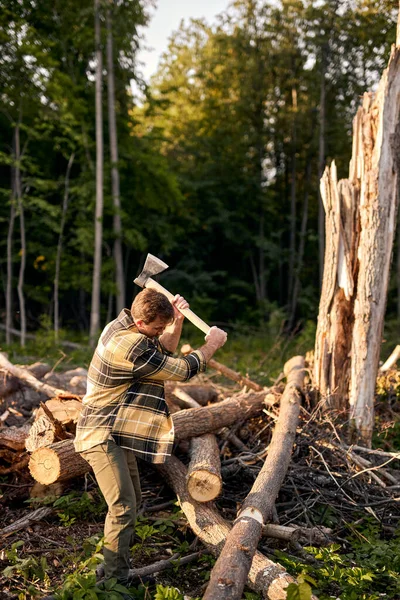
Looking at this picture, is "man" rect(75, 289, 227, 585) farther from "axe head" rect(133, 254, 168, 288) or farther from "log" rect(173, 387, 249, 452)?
"log" rect(173, 387, 249, 452)

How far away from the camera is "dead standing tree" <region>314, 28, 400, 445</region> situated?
233 inches

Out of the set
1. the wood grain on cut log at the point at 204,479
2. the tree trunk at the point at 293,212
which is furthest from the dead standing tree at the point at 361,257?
the tree trunk at the point at 293,212

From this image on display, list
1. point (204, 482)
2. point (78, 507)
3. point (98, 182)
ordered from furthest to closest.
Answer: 1. point (98, 182)
2. point (78, 507)
3. point (204, 482)

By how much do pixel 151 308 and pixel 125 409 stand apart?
0.70 m

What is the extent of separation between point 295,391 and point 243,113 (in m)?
17.0

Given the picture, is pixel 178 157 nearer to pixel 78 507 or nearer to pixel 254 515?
pixel 78 507

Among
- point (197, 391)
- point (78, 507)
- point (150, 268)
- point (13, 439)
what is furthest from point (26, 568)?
point (197, 391)

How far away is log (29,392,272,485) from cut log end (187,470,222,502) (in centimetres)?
82

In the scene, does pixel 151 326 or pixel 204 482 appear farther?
pixel 204 482

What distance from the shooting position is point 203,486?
426 centimetres

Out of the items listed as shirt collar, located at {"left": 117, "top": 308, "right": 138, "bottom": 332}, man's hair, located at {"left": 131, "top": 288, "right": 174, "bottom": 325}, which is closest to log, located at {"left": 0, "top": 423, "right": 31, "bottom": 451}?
shirt collar, located at {"left": 117, "top": 308, "right": 138, "bottom": 332}

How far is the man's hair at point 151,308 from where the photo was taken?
11.6 ft

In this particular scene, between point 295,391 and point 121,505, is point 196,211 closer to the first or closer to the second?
point 295,391

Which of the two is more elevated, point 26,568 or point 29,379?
point 29,379
